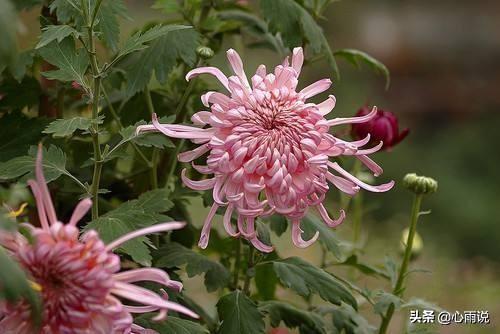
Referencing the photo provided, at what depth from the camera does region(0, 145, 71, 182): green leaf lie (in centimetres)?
62

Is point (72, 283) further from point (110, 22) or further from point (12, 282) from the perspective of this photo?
point (110, 22)

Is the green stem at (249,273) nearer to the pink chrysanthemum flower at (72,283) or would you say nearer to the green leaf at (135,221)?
the green leaf at (135,221)

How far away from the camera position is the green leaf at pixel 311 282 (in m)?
0.72

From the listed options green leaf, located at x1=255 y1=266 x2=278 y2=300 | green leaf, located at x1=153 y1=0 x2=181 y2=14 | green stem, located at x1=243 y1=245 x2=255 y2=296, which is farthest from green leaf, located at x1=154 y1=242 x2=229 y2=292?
green leaf, located at x1=153 y1=0 x2=181 y2=14

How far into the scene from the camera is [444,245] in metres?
2.93

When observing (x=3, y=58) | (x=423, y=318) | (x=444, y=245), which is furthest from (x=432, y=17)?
(x=3, y=58)

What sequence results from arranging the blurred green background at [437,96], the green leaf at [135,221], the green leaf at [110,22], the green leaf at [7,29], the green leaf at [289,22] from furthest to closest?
the blurred green background at [437,96] → the green leaf at [289,22] → the green leaf at [110,22] → the green leaf at [135,221] → the green leaf at [7,29]

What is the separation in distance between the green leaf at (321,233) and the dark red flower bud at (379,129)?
11cm

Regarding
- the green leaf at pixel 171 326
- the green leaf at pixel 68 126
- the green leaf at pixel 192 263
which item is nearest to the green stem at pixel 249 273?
the green leaf at pixel 192 263

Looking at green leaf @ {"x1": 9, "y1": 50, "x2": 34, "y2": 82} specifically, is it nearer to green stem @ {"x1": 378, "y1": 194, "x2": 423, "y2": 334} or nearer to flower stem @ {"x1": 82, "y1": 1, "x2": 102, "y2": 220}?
flower stem @ {"x1": 82, "y1": 1, "x2": 102, "y2": 220}

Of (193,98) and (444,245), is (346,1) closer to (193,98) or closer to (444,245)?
(444,245)

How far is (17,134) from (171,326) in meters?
0.22

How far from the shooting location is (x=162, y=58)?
753 millimetres

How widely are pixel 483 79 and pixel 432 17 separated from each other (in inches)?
16.6
